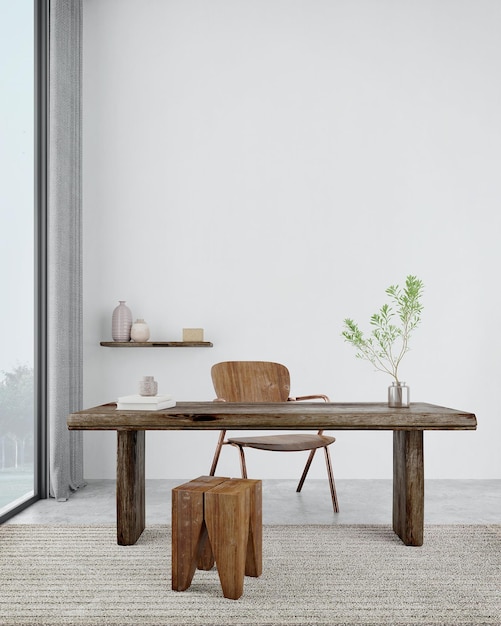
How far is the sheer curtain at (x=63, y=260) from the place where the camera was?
363cm

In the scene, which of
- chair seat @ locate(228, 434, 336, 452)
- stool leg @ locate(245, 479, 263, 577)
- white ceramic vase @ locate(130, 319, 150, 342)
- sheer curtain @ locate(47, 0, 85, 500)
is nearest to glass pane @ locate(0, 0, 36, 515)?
sheer curtain @ locate(47, 0, 85, 500)

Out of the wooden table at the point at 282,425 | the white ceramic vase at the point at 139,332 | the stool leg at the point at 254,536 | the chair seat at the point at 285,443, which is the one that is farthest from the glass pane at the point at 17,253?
the stool leg at the point at 254,536

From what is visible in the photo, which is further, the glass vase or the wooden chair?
the wooden chair

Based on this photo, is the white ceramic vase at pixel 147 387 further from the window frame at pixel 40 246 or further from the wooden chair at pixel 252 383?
the window frame at pixel 40 246

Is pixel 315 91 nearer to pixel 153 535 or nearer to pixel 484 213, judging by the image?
pixel 484 213

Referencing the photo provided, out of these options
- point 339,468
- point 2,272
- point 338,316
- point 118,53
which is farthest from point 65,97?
point 339,468

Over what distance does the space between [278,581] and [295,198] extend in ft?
8.85

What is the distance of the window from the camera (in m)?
3.28

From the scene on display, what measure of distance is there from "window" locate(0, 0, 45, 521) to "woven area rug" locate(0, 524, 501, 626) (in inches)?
25.9

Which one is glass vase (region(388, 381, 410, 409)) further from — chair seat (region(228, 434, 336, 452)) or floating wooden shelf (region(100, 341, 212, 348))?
floating wooden shelf (region(100, 341, 212, 348))

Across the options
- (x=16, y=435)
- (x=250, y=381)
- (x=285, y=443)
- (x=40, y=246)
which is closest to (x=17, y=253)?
(x=40, y=246)

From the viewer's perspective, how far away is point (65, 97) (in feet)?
12.5

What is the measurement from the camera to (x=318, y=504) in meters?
3.48

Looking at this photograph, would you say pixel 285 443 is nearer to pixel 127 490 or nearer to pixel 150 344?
pixel 127 490
